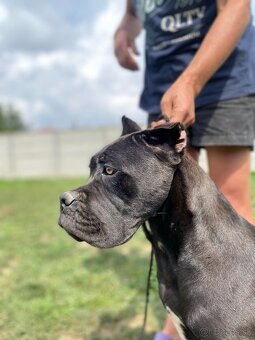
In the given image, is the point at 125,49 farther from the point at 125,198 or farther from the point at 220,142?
the point at 125,198

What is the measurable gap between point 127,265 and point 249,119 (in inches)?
124

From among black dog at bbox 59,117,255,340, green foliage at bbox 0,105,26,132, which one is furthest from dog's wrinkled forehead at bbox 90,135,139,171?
green foliage at bbox 0,105,26,132

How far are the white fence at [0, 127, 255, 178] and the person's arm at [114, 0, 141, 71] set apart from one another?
70.2ft

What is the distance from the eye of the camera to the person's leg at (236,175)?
9.23 feet

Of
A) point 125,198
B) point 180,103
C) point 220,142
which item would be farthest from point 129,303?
point 180,103

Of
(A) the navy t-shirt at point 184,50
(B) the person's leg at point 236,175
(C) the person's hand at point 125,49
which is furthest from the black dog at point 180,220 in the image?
(C) the person's hand at point 125,49

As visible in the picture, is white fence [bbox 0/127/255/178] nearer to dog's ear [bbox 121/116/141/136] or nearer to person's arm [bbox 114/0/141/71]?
person's arm [bbox 114/0/141/71]

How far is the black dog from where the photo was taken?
6.92 ft

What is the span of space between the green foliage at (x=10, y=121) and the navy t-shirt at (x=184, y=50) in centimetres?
5138

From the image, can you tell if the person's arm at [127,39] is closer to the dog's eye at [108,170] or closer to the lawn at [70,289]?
the lawn at [70,289]

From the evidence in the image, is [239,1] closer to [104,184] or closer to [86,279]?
[104,184]

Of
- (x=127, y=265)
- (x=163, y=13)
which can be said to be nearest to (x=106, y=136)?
(x=127, y=265)

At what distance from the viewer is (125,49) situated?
3.49 meters

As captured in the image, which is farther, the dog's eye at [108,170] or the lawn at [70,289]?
the lawn at [70,289]
